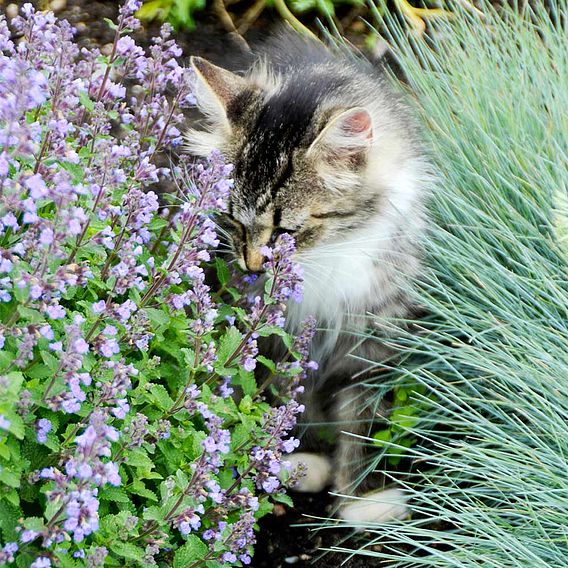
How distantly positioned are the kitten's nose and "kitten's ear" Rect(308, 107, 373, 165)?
0.34 metres

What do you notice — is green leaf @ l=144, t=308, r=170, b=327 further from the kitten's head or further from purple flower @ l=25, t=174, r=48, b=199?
the kitten's head

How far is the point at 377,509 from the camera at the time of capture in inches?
118

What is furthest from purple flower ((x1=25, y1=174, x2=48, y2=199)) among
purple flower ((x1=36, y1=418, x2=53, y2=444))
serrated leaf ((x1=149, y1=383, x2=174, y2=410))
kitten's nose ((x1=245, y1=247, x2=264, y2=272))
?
kitten's nose ((x1=245, y1=247, x2=264, y2=272))

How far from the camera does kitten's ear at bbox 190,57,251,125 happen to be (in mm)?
2807

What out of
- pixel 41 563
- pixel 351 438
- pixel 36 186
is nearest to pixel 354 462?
pixel 351 438

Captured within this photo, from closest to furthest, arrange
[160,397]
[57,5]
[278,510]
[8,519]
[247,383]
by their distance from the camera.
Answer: [8,519]
[160,397]
[247,383]
[278,510]
[57,5]

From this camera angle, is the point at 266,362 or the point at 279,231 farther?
the point at 279,231

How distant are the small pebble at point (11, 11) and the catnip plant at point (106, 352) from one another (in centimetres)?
214

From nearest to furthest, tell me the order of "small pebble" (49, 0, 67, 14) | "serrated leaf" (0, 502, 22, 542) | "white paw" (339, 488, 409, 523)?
1. "serrated leaf" (0, 502, 22, 542)
2. "white paw" (339, 488, 409, 523)
3. "small pebble" (49, 0, 67, 14)

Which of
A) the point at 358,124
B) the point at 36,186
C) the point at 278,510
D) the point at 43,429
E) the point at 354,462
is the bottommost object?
the point at 278,510

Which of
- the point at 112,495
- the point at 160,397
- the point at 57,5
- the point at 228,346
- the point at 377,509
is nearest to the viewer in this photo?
the point at 112,495

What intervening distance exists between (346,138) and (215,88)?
17.9 inches

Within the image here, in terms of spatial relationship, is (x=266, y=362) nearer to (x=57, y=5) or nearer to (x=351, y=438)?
(x=351, y=438)

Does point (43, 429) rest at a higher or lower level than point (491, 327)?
higher
